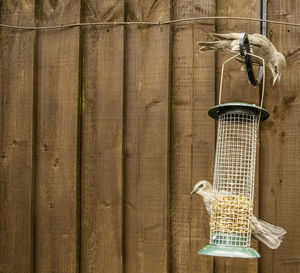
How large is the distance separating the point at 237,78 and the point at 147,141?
0.62m

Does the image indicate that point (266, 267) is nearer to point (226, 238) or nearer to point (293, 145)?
point (226, 238)

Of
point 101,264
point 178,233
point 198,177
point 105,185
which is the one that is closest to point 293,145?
point 198,177

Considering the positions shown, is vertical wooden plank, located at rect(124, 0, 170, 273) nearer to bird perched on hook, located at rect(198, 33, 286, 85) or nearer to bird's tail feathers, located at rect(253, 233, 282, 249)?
bird perched on hook, located at rect(198, 33, 286, 85)

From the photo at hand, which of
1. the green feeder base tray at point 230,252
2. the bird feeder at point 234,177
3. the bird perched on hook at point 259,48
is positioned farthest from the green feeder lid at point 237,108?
the green feeder base tray at point 230,252

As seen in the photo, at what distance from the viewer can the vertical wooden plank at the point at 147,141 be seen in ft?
9.11

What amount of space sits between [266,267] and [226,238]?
0.47m

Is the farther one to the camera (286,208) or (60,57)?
(60,57)

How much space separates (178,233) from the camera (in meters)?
2.76

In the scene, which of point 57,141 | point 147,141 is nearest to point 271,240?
point 147,141

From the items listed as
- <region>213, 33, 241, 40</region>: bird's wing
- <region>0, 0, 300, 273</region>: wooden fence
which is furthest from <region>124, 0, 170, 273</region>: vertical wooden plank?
<region>213, 33, 241, 40</region>: bird's wing

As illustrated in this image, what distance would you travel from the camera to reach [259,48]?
2451 millimetres

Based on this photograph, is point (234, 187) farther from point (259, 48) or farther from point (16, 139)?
point (16, 139)

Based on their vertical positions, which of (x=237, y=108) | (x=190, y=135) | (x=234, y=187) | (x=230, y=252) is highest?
(x=237, y=108)

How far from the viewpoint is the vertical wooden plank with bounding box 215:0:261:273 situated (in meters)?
2.70
